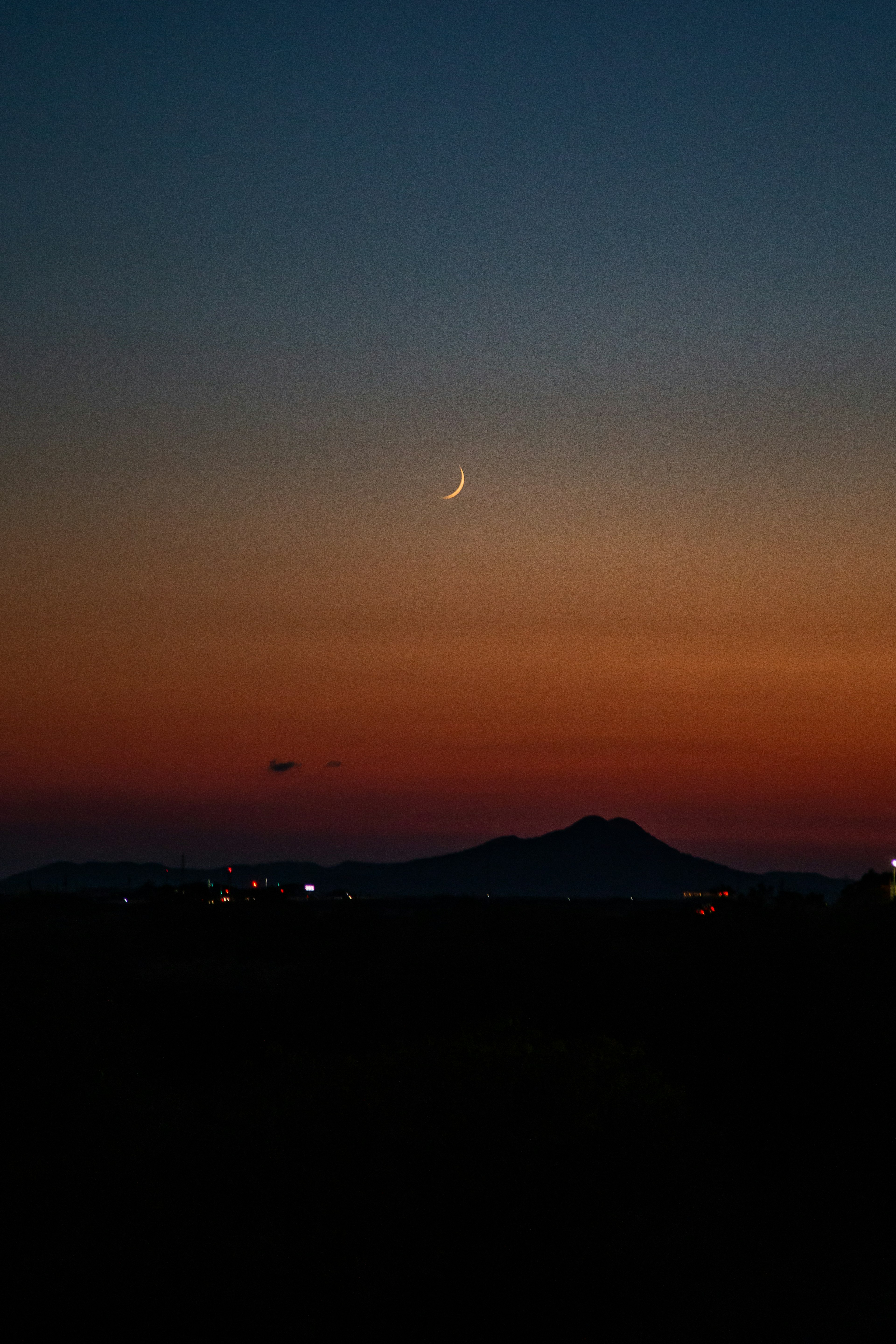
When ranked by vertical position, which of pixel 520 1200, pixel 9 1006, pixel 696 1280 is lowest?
pixel 696 1280

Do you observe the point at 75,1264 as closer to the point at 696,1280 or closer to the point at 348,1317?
the point at 348,1317

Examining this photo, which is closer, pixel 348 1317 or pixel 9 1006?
pixel 348 1317

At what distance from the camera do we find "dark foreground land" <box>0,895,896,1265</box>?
11156 millimetres

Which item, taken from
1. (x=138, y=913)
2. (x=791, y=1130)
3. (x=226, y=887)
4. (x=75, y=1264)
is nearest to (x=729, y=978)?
(x=791, y=1130)

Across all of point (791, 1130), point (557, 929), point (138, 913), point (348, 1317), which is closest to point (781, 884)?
point (138, 913)

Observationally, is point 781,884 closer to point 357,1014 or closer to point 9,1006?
point 357,1014

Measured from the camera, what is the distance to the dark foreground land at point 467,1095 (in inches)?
439

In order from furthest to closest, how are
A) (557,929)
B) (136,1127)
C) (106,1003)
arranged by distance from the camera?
(557,929)
(106,1003)
(136,1127)

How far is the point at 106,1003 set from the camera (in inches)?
909

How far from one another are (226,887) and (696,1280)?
146203 mm

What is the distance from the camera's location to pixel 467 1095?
477 inches

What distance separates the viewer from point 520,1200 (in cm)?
1105

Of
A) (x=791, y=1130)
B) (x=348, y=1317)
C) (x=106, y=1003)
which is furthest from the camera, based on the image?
(x=106, y=1003)

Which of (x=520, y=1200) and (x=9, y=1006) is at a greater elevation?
(x=9, y=1006)
